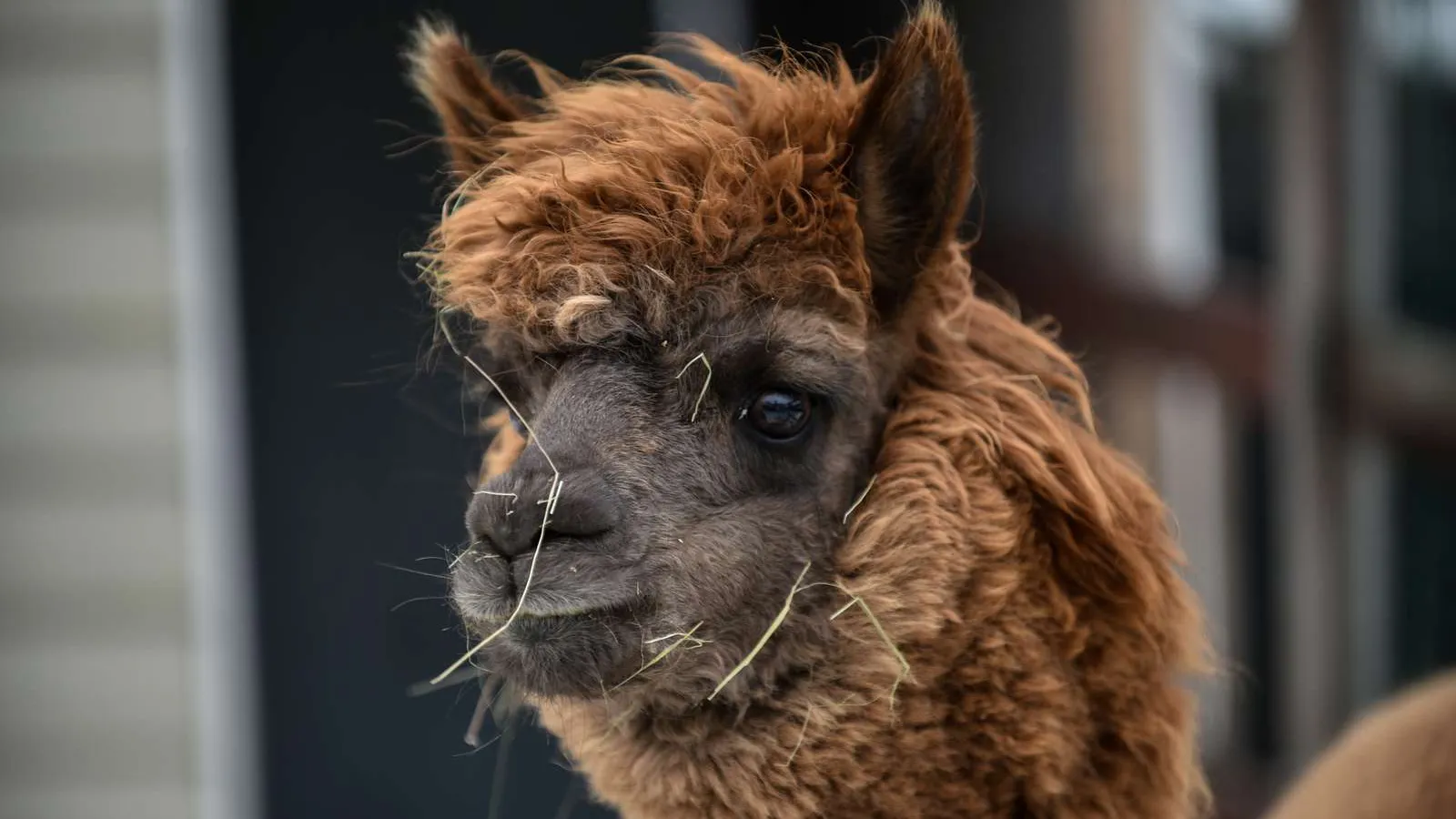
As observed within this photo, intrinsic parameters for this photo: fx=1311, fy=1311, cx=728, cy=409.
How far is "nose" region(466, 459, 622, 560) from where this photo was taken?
1505 mm

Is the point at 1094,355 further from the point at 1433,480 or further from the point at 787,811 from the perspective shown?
the point at 787,811

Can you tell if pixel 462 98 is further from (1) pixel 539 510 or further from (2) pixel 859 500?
(2) pixel 859 500

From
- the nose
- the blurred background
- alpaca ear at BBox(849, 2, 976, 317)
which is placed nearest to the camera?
the nose

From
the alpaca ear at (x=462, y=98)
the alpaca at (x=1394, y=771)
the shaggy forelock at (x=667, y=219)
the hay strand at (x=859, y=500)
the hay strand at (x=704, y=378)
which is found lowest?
the alpaca at (x=1394, y=771)

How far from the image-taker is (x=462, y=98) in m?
1.90

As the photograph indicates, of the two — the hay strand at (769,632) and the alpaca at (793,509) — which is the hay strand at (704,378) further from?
the hay strand at (769,632)

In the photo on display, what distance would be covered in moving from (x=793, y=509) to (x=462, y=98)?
30.7 inches

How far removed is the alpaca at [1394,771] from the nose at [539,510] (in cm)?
108

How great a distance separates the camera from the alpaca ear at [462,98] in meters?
1.88

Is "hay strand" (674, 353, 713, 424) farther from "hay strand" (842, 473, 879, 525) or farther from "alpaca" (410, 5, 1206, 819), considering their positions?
"hay strand" (842, 473, 879, 525)

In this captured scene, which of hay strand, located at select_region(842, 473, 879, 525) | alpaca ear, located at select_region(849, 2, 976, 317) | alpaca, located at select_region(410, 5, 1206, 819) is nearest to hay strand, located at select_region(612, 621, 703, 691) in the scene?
alpaca, located at select_region(410, 5, 1206, 819)

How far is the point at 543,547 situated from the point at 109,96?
3.10 m

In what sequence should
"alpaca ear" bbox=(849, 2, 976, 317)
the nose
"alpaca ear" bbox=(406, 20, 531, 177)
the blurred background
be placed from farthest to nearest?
1. the blurred background
2. "alpaca ear" bbox=(406, 20, 531, 177)
3. "alpaca ear" bbox=(849, 2, 976, 317)
4. the nose

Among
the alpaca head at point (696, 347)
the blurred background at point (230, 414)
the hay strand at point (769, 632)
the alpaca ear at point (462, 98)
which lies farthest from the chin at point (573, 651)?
the blurred background at point (230, 414)
